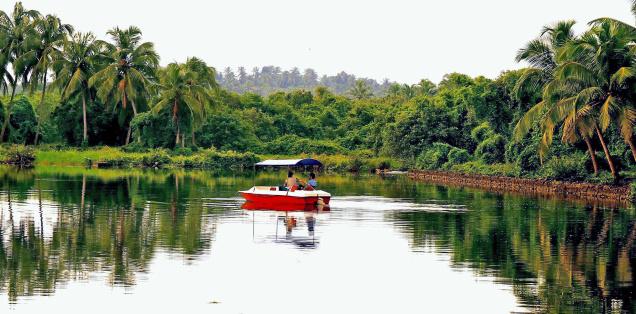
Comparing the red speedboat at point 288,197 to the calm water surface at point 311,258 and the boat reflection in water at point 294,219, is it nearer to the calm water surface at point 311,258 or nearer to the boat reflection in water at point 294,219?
the boat reflection in water at point 294,219

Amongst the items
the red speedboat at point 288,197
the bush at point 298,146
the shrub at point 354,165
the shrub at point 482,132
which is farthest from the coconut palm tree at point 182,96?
the red speedboat at point 288,197

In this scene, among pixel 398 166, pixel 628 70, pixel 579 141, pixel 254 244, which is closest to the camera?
pixel 254 244

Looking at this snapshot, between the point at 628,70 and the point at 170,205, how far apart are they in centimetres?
2006

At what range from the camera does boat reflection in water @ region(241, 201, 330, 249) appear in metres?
26.5

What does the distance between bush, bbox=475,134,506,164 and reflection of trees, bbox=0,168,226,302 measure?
77.7 feet

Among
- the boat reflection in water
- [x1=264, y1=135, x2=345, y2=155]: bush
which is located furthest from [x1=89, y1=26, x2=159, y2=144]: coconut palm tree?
the boat reflection in water

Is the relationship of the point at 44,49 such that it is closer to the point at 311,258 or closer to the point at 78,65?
the point at 78,65

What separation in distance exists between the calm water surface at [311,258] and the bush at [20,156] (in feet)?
142

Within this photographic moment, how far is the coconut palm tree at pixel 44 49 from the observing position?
83.6m

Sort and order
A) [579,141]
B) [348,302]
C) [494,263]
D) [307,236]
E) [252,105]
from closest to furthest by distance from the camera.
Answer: [348,302]
[494,263]
[307,236]
[579,141]
[252,105]

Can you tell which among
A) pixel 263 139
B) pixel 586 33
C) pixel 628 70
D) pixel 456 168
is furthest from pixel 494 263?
pixel 263 139

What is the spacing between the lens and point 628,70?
41875 mm

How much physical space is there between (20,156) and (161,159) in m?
11.6

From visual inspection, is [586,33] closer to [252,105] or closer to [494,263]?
[494,263]
